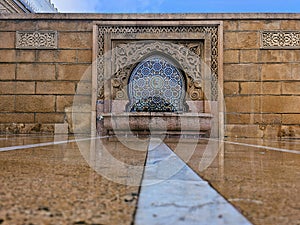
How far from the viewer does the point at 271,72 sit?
436 cm

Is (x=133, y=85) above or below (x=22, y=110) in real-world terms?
above

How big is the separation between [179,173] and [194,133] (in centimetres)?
325

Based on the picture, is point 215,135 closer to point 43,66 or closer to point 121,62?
point 121,62

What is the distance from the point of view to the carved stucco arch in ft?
14.5

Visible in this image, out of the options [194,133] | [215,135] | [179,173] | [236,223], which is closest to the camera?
[236,223]

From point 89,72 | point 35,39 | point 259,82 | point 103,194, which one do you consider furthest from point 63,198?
point 35,39

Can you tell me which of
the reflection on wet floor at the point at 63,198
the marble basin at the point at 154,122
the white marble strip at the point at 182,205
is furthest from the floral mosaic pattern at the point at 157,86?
the white marble strip at the point at 182,205

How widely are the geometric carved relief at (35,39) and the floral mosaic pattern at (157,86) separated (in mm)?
1302

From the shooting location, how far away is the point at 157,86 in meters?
4.57

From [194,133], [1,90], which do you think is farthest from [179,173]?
[1,90]

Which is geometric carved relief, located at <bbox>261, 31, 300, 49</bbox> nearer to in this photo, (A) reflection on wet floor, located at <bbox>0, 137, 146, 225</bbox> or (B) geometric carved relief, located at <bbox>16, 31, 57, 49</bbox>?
(B) geometric carved relief, located at <bbox>16, 31, 57, 49</bbox>

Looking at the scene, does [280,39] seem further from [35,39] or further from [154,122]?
[35,39]

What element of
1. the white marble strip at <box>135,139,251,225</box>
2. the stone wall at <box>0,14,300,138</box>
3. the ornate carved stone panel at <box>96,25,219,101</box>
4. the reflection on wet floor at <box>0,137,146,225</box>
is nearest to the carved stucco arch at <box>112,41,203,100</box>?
the ornate carved stone panel at <box>96,25,219,101</box>

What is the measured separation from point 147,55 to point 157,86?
480mm
